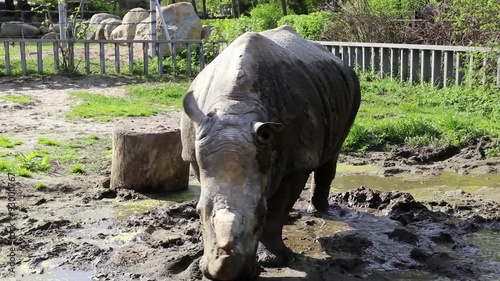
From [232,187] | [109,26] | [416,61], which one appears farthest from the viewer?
[109,26]

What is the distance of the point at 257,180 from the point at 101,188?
14.6 feet

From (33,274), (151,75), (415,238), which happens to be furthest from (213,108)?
(151,75)

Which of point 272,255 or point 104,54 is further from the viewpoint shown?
point 104,54

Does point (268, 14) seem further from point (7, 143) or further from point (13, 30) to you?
point (7, 143)

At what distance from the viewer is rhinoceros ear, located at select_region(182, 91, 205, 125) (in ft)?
17.0

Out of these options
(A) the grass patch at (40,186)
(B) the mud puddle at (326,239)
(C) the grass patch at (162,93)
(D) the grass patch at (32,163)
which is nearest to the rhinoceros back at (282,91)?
(B) the mud puddle at (326,239)

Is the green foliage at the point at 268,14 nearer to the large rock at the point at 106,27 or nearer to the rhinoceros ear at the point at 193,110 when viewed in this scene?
the large rock at the point at 106,27

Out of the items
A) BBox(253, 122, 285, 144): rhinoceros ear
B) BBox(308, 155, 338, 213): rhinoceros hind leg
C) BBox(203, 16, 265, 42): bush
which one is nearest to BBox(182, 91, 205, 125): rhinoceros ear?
BBox(253, 122, 285, 144): rhinoceros ear

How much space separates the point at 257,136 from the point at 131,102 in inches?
449

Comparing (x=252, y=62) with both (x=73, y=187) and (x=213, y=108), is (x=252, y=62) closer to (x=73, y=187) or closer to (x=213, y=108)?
(x=213, y=108)

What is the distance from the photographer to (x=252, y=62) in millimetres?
5703

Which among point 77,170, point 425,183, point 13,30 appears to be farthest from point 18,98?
point 13,30

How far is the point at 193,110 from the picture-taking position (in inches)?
208

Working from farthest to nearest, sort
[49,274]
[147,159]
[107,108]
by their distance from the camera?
[107,108] → [147,159] → [49,274]
